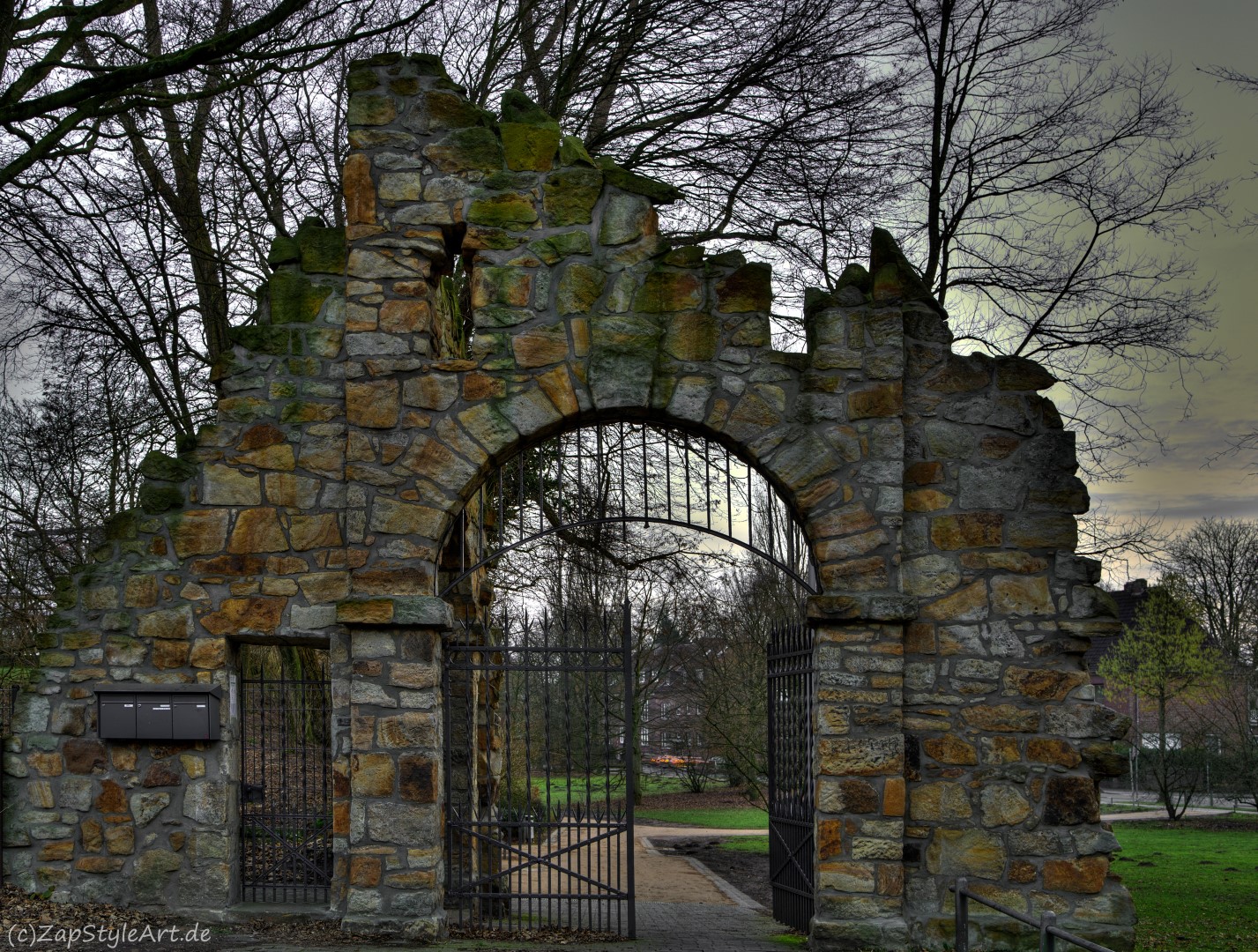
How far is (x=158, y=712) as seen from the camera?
7.71 meters

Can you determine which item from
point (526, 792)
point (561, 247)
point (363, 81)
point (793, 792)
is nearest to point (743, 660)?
point (526, 792)

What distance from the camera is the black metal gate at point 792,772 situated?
26.1ft

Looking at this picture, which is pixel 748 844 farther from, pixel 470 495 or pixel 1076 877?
pixel 470 495

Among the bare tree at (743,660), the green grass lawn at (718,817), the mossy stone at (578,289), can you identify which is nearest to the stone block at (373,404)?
the mossy stone at (578,289)

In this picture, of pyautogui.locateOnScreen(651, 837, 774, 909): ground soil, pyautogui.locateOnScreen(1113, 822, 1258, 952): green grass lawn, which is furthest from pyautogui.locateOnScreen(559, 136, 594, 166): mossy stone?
pyautogui.locateOnScreen(651, 837, 774, 909): ground soil

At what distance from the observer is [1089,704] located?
295 inches

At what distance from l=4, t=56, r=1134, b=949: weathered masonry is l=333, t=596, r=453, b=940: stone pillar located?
0.8 inches

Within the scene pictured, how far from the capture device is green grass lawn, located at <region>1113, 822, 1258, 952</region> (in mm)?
9656

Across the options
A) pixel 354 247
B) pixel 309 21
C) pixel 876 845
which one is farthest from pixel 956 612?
pixel 309 21

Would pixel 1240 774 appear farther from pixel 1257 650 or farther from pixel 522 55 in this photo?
pixel 522 55

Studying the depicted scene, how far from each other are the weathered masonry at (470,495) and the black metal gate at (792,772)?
0.56m

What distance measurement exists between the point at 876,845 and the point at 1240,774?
63.9 ft

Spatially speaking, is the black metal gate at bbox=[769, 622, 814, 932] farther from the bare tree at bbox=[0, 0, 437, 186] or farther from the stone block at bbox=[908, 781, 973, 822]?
the bare tree at bbox=[0, 0, 437, 186]

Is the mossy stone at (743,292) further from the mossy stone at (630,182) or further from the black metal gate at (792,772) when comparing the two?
the black metal gate at (792,772)
